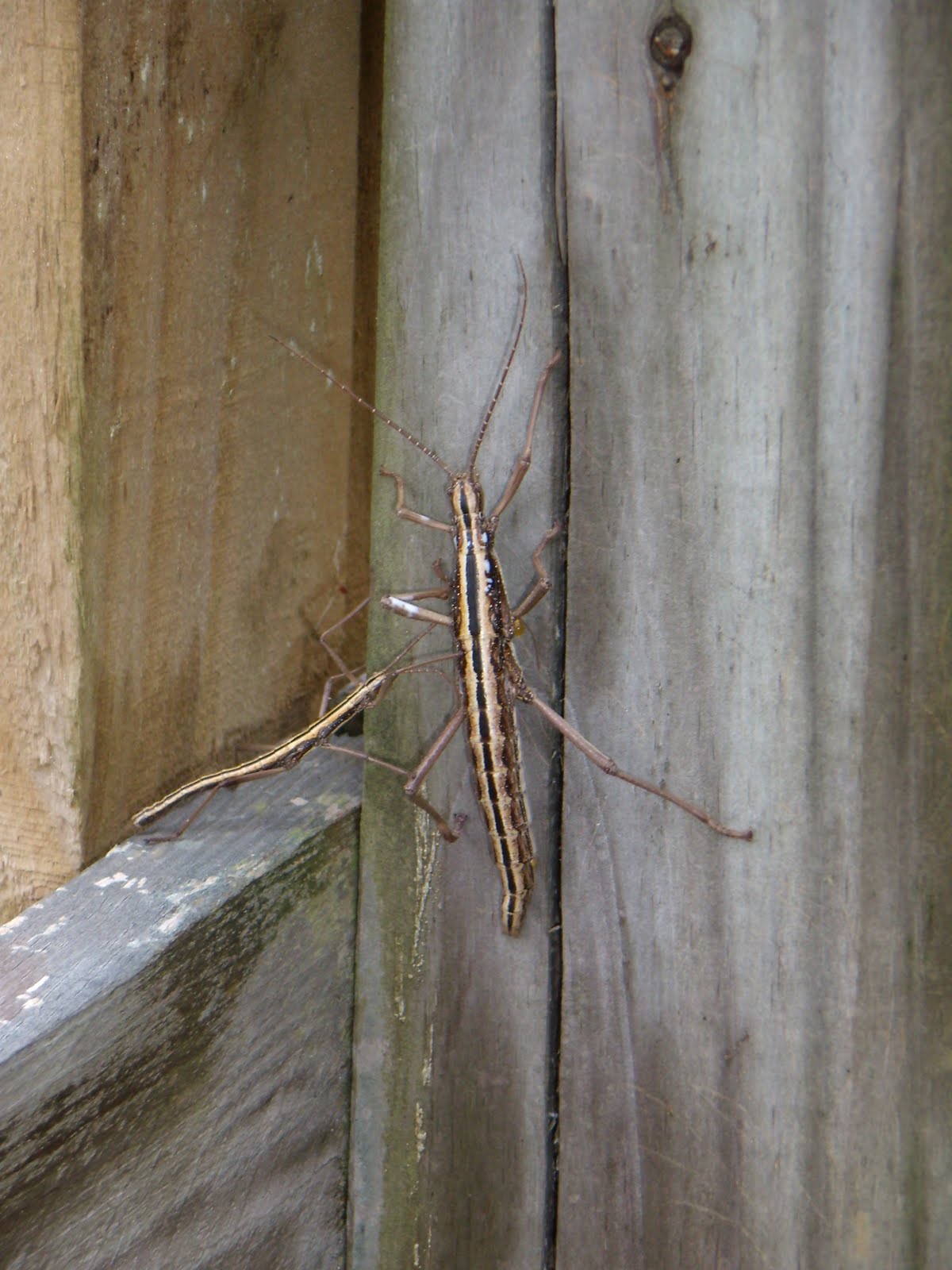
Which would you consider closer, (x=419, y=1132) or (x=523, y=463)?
(x=523, y=463)

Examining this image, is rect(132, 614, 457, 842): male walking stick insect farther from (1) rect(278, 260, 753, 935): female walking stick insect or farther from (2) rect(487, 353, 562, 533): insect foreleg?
(2) rect(487, 353, 562, 533): insect foreleg

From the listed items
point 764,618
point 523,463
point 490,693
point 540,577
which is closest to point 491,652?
point 490,693

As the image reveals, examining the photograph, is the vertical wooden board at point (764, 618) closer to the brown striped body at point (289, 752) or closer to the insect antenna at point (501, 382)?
the insect antenna at point (501, 382)

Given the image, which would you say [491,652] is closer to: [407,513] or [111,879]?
[407,513]

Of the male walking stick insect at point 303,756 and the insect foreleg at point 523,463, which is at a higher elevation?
the insect foreleg at point 523,463

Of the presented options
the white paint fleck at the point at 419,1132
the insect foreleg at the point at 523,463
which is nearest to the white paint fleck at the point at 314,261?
the insect foreleg at the point at 523,463

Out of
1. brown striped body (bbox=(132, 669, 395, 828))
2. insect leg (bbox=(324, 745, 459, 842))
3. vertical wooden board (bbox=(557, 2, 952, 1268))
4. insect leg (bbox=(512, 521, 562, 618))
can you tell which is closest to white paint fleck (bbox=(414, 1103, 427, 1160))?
vertical wooden board (bbox=(557, 2, 952, 1268))
